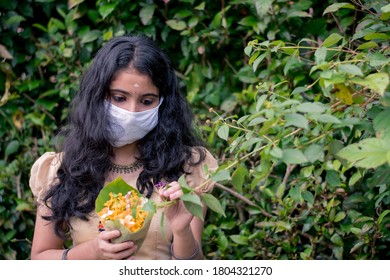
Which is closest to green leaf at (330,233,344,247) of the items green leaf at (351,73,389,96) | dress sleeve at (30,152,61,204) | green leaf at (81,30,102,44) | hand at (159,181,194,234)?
hand at (159,181,194,234)

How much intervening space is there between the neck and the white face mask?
0.07 meters

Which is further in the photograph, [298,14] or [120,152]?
[298,14]

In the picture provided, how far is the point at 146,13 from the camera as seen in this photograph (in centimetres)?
277

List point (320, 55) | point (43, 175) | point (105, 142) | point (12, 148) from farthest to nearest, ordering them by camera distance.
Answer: point (12, 148)
point (43, 175)
point (105, 142)
point (320, 55)

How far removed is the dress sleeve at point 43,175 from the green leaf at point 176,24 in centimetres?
89

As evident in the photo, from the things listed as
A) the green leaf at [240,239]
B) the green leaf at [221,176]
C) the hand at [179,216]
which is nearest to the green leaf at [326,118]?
the green leaf at [221,176]

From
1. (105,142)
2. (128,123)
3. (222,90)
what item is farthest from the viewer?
(222,90)

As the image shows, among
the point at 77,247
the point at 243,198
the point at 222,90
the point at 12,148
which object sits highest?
the point at 77,247

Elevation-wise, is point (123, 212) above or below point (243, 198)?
above

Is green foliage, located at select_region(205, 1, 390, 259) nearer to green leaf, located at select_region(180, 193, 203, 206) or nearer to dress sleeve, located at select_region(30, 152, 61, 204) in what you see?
green leaf, located at select_region(180, 193, 203, 206)

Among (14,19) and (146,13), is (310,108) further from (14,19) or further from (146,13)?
(14,19)

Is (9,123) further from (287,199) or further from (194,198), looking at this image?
(194,198)

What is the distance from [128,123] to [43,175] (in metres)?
0.40

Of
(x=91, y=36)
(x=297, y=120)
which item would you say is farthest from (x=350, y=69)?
(x=91, y=36)
